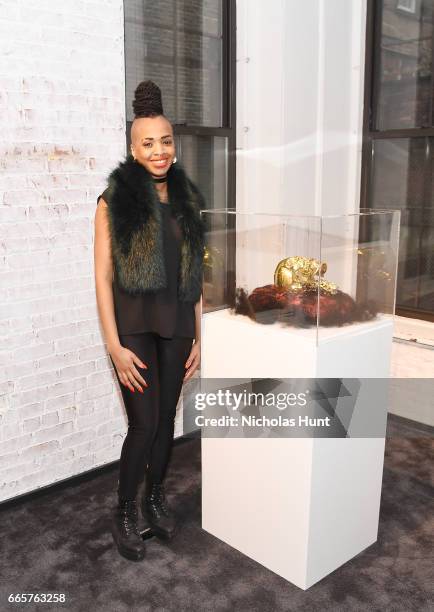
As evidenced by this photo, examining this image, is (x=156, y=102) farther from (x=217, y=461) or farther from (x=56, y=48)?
(x=217, y=461)

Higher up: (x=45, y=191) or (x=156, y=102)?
(x=156, y=102)

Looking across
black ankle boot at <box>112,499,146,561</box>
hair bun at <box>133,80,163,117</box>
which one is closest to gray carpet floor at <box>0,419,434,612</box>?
black ankle boot at <box>112,499,146,561</box>

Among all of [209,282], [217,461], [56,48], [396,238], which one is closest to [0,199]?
[56,48]

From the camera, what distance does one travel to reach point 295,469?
194 cm

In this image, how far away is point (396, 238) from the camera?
2023 millimetres

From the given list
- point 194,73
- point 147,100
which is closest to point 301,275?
point 147,100

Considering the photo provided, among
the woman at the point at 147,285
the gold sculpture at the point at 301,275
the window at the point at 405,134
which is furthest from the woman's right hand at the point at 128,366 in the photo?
the window at the point at 405,134

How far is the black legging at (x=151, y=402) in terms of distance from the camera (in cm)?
208

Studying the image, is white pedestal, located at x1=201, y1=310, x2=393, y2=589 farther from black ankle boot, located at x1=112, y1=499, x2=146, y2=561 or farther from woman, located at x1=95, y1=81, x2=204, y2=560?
black ankle boot, located at x1=112, y1=499, x2=146, y2=561

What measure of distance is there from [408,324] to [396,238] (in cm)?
142

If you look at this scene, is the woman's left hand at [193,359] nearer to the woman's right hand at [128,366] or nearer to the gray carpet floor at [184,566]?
the woman's right hand at [128,366]

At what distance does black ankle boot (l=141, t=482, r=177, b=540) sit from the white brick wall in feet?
1.69

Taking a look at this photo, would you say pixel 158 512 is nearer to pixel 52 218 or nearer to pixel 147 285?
pixel 147 285

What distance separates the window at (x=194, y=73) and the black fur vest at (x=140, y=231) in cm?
81
